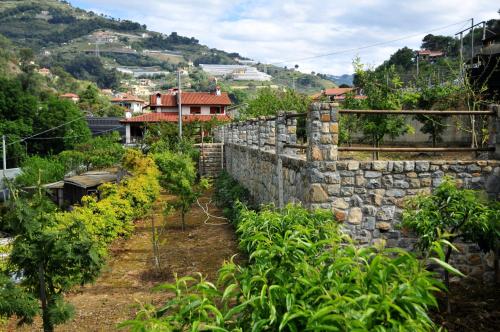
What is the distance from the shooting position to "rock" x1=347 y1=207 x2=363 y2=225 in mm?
6473

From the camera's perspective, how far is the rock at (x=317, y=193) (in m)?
6.36

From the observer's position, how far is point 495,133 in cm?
651

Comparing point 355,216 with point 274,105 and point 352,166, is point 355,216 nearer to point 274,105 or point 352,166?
point 352,166

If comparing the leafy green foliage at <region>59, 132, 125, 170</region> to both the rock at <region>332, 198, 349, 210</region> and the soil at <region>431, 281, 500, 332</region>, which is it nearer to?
the rock at <region>332, 198, 349, 210</region>

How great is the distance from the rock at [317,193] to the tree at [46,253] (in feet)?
10.3

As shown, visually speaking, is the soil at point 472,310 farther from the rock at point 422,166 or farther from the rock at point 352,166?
the rock at point 352,166

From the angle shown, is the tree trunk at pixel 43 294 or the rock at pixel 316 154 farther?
the rock at pixel 316 154

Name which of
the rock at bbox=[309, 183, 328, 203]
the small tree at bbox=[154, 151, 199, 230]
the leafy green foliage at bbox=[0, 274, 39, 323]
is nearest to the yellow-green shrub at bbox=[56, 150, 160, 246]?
the small tree at bbox=[154, 151, 199, 230]

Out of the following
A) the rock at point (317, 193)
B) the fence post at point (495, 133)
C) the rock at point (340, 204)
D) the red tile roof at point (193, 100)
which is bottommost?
the rock at point (340, 204)

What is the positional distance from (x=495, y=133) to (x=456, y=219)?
207 centimetres

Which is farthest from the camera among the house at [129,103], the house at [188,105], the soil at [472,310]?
the house at [129,103]

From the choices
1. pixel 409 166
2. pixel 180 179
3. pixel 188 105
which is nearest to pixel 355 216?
pixel 409 166

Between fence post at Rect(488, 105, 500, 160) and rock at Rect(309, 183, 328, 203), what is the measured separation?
2.70 meters

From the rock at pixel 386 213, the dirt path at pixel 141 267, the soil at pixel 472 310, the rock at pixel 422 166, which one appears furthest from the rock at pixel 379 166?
the dirt path at pixel 141 267
